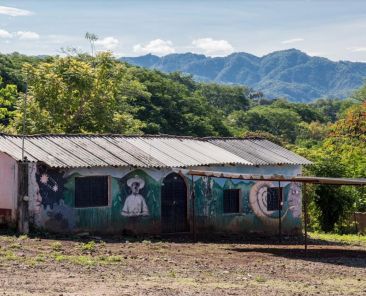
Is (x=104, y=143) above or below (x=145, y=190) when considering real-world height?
above

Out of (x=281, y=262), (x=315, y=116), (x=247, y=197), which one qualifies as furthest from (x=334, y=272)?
(x=315, y=116)

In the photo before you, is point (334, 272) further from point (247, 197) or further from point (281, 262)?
point (247, 197)

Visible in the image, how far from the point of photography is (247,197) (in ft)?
81.7

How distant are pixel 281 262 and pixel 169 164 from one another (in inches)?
256

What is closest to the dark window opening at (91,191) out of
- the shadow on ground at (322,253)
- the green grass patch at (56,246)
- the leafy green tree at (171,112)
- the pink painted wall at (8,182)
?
the pink painted wall at (8,182)

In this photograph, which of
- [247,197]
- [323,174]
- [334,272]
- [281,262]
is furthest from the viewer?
[323,174]

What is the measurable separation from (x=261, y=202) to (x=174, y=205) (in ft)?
12.6

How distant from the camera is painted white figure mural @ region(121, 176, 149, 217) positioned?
2191 centimetres

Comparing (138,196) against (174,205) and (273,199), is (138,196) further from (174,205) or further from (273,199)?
(273,199)

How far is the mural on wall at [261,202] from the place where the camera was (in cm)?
2508

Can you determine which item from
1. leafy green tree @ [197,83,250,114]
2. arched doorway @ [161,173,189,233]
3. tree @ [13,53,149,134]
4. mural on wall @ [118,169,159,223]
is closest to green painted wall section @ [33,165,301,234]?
mural on wall @ [118,169,159,223]

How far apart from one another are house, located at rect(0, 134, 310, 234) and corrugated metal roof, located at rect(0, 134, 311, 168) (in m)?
0.03

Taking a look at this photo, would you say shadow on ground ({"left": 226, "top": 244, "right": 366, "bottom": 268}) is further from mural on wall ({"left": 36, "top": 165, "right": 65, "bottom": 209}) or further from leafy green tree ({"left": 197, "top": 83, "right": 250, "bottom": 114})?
leafy green tree ({"left": 197, "top": 83, "right": 250, "bottom": 114})

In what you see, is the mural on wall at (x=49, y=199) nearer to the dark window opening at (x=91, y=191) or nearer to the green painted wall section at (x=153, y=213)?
the green painted wall section at (x=153, y=213)
